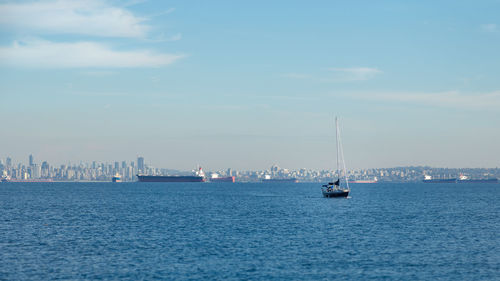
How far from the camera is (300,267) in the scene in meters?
50.2

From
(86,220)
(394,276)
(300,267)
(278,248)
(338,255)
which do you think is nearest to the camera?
(394,276)

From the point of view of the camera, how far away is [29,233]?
74188 millimetres

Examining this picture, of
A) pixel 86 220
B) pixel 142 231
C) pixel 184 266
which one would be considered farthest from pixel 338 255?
pixel 86 220

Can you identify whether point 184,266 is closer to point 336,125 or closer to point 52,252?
Answer: point 52,252

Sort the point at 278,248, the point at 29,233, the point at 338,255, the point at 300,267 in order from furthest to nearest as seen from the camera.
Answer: the point at 29,233, the point at 278,248, the point at 338,255, the point at 300,267

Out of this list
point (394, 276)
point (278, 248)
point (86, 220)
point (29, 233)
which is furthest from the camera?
point (86, 220)

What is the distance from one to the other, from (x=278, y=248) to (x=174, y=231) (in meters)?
21.5

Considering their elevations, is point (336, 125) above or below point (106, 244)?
above

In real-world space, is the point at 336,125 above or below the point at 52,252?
above

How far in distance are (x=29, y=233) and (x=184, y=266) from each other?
33.5 meters

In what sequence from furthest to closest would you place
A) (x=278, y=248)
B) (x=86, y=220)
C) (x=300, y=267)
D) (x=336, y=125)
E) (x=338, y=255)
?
1. (x=336, y=125)
2. (x=86, y=220)
3. (x=278, y=248)
4. (x=338, y=255)
5. (x=300, y=267)

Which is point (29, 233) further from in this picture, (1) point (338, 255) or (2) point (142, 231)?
(1) point (338, 255)

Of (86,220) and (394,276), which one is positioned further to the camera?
(86,220)

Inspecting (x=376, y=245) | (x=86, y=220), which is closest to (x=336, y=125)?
(x=86, y=220)
